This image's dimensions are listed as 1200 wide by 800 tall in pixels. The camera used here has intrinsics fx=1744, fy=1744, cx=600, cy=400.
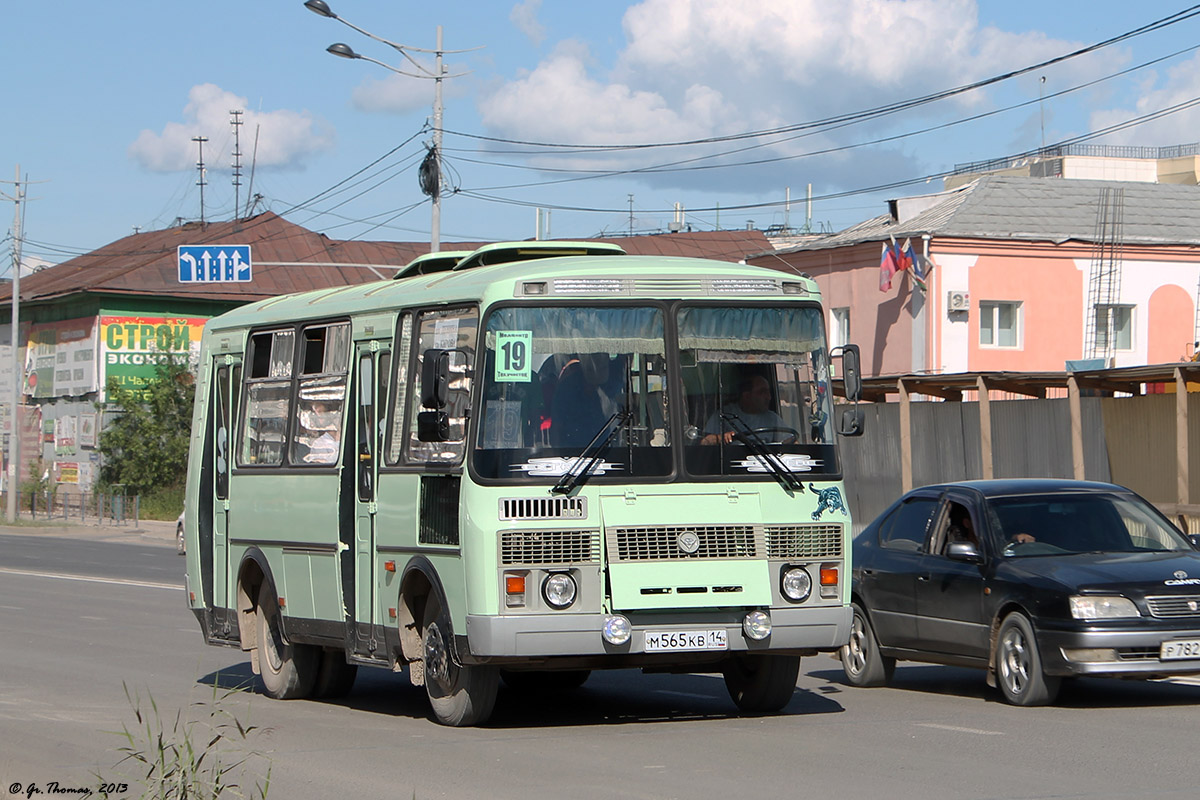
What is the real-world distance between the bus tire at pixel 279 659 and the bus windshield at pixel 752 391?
4.10m

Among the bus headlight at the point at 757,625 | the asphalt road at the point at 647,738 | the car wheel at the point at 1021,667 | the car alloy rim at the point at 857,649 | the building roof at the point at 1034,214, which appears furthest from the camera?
the building roof at the point at 1034,214

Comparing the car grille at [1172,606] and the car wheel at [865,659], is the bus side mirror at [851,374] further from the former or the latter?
the car wheel at [865,659]

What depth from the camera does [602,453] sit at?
1033 cm

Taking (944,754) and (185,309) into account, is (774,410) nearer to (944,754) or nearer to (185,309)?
(944,754)

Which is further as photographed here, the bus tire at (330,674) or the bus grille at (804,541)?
the bus tire at (330,674)

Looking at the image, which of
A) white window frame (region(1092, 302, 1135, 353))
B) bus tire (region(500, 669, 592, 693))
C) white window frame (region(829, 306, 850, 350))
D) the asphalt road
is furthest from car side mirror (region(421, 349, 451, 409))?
white window frame (region(1092, 302, 1135, 353))

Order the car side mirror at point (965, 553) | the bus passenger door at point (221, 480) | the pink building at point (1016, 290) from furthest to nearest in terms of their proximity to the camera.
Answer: the pink building at point (1016, 290) < the bus passenger door at point (221, 480) < the car side mirror at point (965, 553)

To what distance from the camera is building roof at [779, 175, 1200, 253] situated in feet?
121

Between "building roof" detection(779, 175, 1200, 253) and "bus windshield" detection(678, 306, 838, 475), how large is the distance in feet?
83.6

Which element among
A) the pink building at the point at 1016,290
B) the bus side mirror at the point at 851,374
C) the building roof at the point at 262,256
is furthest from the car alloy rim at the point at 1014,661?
the building roof at the point at 262,256

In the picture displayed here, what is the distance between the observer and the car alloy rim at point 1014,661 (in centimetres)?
1141

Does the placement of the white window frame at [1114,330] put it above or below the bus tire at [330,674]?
above

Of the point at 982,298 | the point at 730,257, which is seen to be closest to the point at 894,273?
the point at 982,298

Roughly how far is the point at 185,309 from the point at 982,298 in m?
34.9
